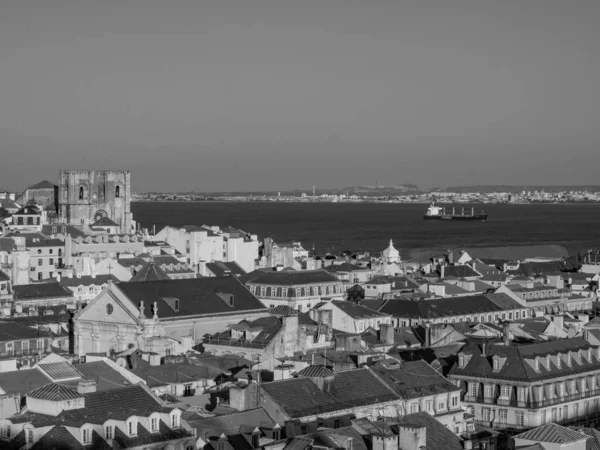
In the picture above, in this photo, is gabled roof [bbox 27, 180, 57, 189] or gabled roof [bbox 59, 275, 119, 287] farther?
gabled roof [bbox 27, 180, 57, 189]

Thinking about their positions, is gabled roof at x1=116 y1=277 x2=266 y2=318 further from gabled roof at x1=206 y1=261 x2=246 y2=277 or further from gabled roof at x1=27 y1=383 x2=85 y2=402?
gabled roof at x1=27 y1=383 x2=85 y2=402

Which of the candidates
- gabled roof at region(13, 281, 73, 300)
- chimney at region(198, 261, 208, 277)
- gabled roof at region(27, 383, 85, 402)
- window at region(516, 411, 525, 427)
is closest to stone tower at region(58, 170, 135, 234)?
chimney at region(198, 261, 208, 277)

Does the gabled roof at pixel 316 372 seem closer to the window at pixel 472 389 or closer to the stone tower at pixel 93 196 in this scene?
the window at pixel 472 389

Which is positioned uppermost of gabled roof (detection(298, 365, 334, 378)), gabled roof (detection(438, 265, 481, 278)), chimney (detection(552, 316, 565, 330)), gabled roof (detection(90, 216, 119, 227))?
gabled roof (detection(298, 365, 334, 378))

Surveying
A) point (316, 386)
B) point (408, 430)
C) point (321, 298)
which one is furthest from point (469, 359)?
point (321, 298)

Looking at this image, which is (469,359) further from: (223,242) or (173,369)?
(223,242)

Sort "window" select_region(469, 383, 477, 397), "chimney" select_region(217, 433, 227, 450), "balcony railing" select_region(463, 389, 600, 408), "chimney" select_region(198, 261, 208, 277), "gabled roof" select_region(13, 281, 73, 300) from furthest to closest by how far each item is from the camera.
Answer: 1. "chimney" select_region(198, 261, 208, 277)
2. "gabled roof" select_region(13, 281, 73, 300)
3. "window" select_region(469, 383, 477, 397)
4. "balcony railing" select_region(463, 389, 600, 408)
5. "chimney" select_region(217, 433, 227, 450)

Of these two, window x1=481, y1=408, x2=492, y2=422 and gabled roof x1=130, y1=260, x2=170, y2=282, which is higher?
gabled roof x1=130, y1=260, x2=170, y2=282
